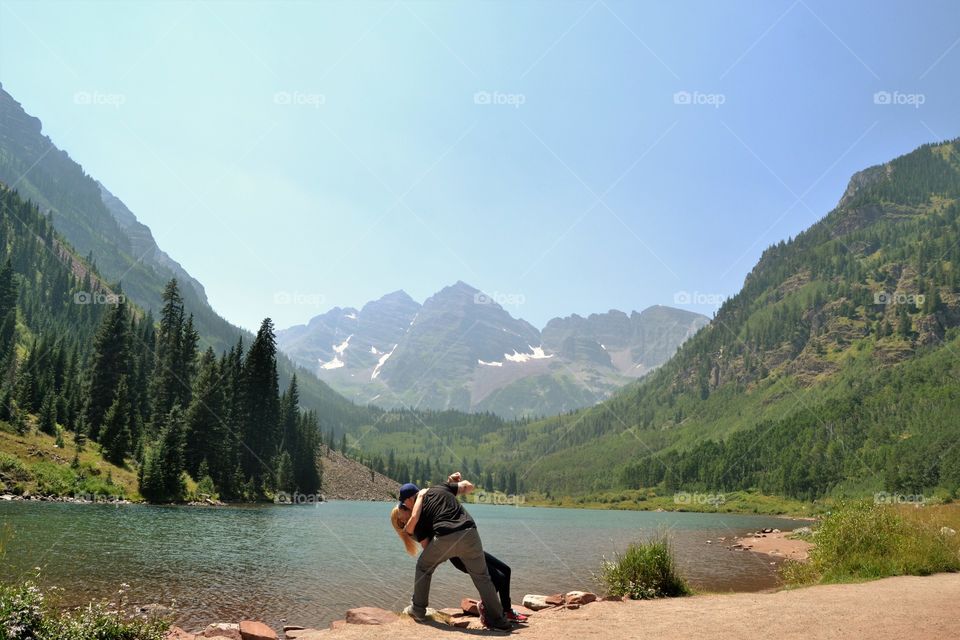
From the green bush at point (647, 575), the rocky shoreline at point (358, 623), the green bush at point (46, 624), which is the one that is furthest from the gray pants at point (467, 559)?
the green bush at point (647, 575)

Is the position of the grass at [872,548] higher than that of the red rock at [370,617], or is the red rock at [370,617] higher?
the grass at [872,548]

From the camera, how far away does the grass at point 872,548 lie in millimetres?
20859

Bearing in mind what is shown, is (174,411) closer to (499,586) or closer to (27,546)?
(27,546)

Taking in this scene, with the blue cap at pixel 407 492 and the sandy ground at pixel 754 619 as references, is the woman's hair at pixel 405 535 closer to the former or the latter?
the blue cap at pixel 407 492

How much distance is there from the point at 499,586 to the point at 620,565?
587 centimetres

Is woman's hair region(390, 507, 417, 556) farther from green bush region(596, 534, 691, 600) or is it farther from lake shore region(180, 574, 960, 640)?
green bush region(596, 534, 691, 600)

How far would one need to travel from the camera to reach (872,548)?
21828mm

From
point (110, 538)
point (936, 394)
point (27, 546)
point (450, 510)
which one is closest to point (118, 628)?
point (450, 510)

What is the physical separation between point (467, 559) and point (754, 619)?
21.9 feet

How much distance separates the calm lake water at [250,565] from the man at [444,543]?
8111mm

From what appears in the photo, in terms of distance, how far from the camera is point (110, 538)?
3525cm
